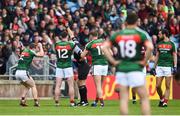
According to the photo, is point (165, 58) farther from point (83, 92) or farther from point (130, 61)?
point (130, 61)

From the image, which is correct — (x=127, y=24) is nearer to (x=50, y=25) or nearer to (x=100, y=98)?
(x=100, y=98)

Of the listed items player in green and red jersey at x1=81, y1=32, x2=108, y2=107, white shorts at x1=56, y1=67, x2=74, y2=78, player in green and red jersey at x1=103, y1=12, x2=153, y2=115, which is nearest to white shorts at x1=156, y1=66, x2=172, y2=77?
Result: player in green and red jersey at x1=81, y1=32, x2=108, y2=107

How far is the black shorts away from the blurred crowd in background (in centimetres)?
476

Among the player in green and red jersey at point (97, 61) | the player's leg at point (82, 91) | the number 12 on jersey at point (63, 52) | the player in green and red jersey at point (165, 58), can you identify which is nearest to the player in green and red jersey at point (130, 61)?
the player in green and red jersey at point (97, 61)

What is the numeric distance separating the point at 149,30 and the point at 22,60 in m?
11.2

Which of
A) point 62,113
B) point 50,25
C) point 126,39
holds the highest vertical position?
point 50,25

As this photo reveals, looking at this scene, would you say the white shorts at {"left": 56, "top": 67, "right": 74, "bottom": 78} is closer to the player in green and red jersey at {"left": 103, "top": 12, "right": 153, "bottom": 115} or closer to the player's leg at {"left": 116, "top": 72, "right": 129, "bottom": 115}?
the player in green and red jersey at {"left": 103, "top": 12, "right": 153, "bottom": 115}

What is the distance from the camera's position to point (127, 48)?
15.9 metres

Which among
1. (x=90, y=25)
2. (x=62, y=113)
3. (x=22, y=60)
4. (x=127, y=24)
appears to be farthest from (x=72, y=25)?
(x=127, y=24)

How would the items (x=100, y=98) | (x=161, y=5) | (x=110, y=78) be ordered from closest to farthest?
(x=100, y=98) < (x=110, y=78) < (x=161, y=5)

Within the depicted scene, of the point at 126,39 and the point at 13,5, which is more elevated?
the point at 13,5

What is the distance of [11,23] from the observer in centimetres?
3362

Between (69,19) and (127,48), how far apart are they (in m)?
19.4

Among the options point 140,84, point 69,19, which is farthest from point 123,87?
point 69,19
